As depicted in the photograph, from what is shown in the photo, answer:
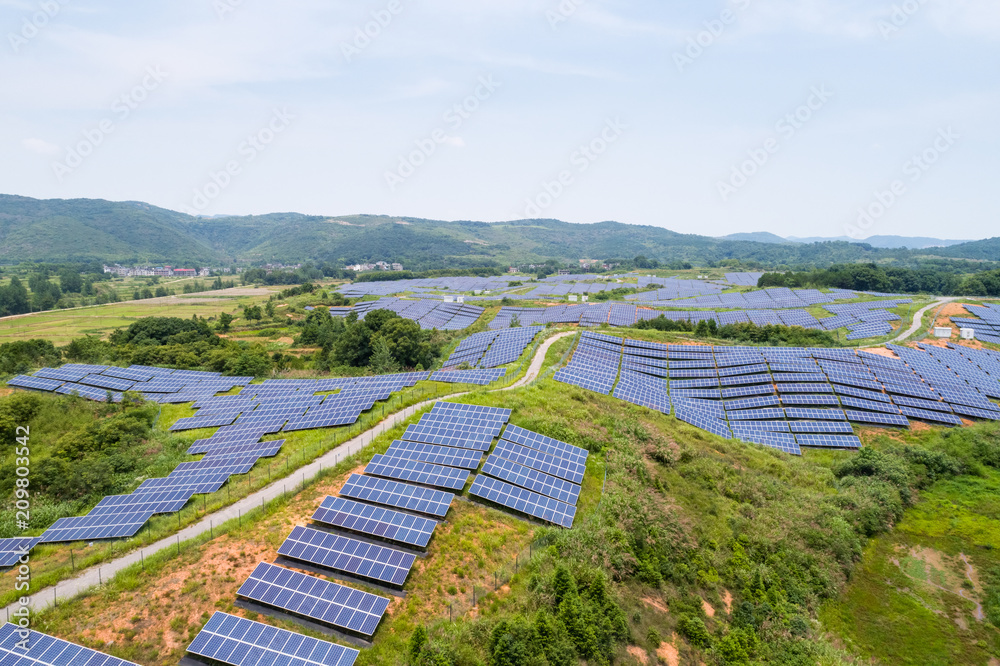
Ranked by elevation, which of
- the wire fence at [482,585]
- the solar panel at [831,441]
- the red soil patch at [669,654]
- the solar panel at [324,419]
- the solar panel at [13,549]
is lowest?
the red soil patch at [669,654]

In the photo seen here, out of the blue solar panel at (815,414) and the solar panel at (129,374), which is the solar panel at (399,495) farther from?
the blue solar panel at (815,414)

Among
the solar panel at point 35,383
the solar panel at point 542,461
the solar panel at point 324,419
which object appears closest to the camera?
the solar panel at point 542,461

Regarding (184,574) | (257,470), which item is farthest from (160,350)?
(184,574)

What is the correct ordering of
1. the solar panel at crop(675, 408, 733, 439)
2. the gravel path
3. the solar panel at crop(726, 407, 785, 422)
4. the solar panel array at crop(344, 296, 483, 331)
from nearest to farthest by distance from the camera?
the gravel path
the solar panel at crop(675, 408, 733, 439)
the solar panel at crop(726, 407, 785, 422)
the solar panel array at crop(344, 296, 483, 331)

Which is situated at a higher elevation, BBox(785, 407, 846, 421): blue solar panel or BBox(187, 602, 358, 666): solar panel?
BBox(187, 602, 358, 666): solar panel

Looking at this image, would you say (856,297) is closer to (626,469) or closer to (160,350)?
(626,469)

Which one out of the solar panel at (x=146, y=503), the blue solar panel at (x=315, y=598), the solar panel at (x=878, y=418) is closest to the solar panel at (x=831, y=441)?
the solar panel at (x=878, y=418)

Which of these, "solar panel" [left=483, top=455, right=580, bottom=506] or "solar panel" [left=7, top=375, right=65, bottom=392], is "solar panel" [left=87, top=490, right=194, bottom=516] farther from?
"solar panel" [left=7, top=375, right=65, bottom=392]

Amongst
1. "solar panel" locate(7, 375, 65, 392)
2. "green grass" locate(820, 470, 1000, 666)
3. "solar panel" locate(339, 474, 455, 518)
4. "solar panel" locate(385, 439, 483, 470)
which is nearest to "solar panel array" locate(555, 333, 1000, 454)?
"green grass" locate(820, 470, 1000, 666)
